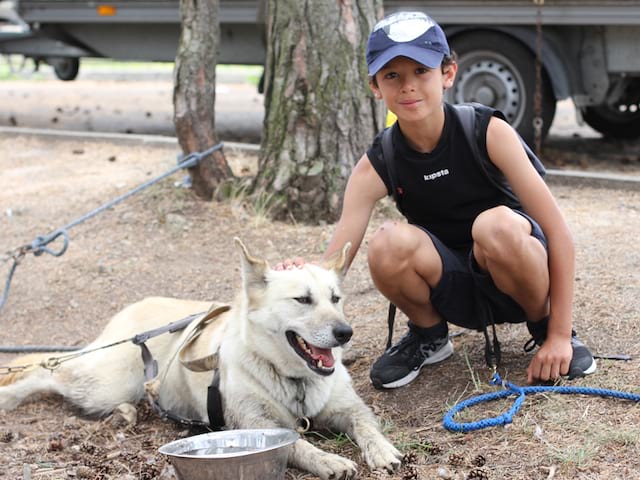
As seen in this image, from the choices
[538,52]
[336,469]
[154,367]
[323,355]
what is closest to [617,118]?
[538,52]

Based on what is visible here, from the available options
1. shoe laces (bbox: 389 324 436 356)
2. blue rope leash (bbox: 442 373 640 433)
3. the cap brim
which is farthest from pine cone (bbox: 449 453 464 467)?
the cap brim

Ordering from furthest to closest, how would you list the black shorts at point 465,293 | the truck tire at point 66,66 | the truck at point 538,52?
1. the truck tire at point 66,66
2. the truck at point 538,52
3. the black shorts at point 465,293

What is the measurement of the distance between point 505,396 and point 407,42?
152cm

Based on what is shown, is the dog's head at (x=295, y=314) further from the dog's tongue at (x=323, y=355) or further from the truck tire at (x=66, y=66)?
the truck tire at (x=66, y=66)

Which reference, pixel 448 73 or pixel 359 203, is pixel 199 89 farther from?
pixel 448 73

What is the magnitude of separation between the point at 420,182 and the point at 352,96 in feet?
8.11

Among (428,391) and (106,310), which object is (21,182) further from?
(428,391)

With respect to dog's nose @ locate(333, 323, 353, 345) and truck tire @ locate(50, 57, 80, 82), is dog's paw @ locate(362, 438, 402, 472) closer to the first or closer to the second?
dog's nose @ locate(333, 323, 353, 345)

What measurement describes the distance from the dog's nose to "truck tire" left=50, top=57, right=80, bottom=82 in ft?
34.8

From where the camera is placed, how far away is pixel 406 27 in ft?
11.8

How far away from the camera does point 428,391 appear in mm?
4051

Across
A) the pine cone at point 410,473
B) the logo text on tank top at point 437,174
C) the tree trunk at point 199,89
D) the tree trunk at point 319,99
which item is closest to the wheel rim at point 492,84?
the tree trunk at point 319,99

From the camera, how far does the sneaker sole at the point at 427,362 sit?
412 centimetres

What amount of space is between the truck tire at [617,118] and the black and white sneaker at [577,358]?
5.89m
